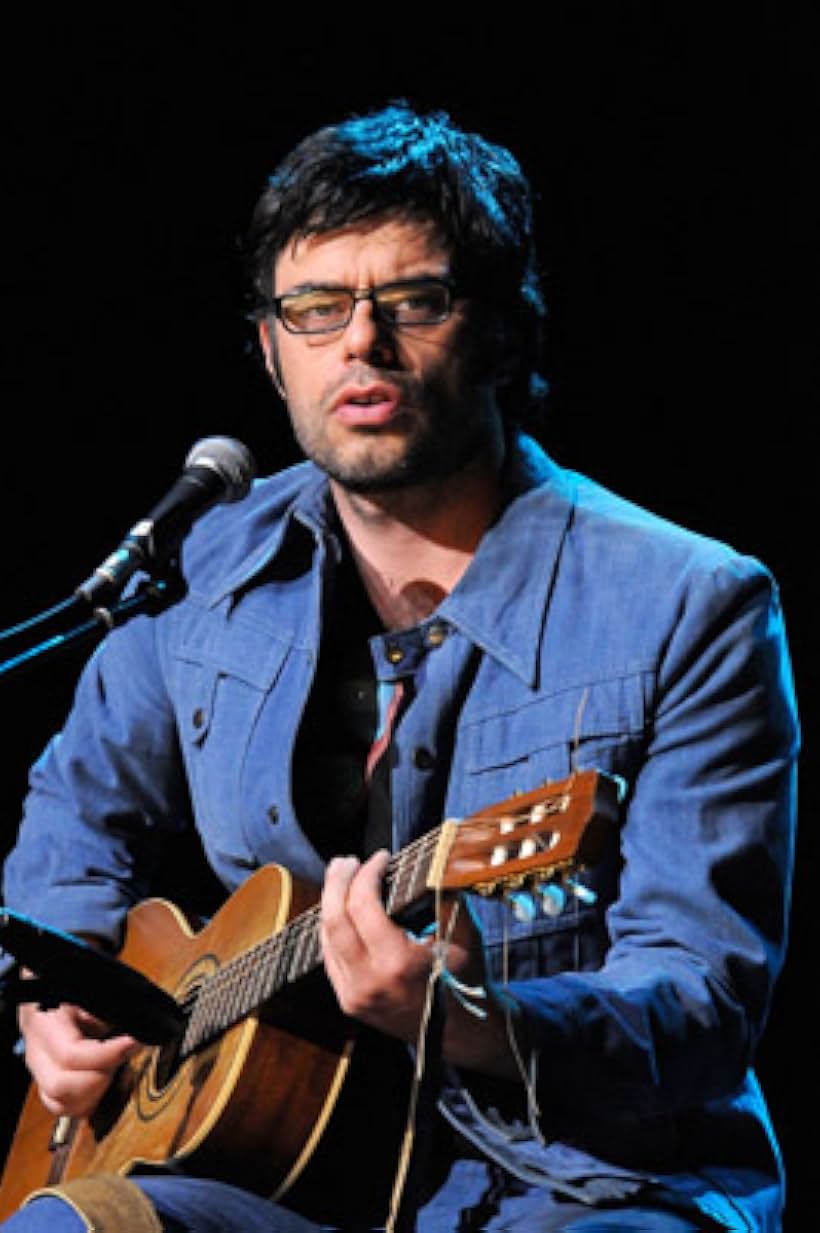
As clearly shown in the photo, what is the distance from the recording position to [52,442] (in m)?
4.00

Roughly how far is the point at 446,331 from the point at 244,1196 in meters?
1.40

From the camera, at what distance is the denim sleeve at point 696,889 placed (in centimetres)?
225

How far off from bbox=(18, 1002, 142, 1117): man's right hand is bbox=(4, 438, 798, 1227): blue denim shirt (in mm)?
268

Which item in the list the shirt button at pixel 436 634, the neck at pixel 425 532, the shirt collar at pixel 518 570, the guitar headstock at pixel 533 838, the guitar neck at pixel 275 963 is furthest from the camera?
the neck at pixel 425 532

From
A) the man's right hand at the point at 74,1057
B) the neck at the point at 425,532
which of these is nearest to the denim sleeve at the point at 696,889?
the neck at the point at 425,532

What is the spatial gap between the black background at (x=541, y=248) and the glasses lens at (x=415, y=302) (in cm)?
78

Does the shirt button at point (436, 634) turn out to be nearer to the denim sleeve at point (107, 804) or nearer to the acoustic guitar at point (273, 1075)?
the acoustic guitar at point (273, 1075)

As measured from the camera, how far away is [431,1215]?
2473 mm

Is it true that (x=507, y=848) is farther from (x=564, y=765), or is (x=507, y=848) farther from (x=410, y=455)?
(x=410, y=455)

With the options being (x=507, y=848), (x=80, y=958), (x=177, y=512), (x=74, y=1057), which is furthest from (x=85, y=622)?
(x=74, y=1057)

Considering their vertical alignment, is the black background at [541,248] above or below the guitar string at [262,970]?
above

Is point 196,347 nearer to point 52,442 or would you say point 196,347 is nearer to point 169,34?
point 52,442

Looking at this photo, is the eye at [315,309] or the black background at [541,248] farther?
the black background at [541,248]

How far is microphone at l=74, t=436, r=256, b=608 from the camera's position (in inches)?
93.8
